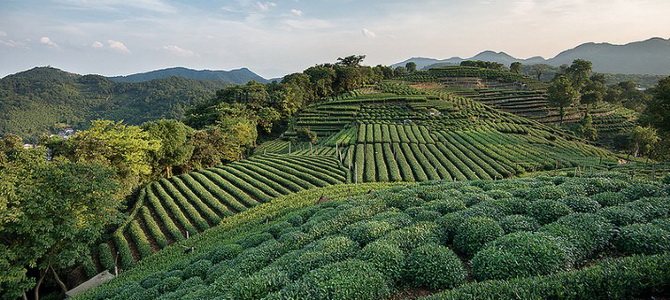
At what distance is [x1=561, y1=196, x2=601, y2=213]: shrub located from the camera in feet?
34.0

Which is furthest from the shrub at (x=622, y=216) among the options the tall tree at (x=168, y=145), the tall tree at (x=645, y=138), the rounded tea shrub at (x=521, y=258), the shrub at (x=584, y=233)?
the tall tree at (x=645, y=138)

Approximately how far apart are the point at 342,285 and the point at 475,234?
16.0ft

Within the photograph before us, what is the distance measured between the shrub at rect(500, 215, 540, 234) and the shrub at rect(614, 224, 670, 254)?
2036mm

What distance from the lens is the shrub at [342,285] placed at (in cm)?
691

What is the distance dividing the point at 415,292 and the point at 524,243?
324 centimetres

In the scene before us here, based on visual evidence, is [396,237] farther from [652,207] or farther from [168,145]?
[168,145]

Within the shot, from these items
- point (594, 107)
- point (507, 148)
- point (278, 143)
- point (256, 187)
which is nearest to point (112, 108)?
point (278, 143)

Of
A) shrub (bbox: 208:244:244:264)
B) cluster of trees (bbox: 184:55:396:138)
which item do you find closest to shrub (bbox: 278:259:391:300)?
shrub (bbox: 208:244:244:264)

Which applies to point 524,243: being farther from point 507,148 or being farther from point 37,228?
point 507,148

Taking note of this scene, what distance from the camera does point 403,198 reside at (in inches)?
565

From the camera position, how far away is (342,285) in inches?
277

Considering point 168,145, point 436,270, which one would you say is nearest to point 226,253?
point 436,270

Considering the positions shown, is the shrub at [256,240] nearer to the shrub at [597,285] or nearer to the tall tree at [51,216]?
the shrub at [597,285]

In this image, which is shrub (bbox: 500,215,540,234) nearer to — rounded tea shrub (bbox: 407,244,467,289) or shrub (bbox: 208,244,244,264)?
rounded tea shrub (bbox: 407,244,467,289)
